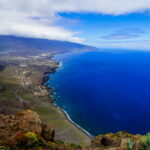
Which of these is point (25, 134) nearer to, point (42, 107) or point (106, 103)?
point (42, 107)

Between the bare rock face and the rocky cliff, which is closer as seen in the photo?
the rocky cliff

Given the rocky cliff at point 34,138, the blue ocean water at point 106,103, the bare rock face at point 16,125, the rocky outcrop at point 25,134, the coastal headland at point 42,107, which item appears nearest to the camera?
the rocky cliff at point 34,138

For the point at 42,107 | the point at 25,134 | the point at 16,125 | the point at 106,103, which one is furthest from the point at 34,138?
the point at 106,103

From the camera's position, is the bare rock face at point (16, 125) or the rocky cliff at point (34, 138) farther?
the bare rock face at point (16, 125)

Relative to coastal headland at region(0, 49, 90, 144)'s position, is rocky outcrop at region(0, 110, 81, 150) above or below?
above

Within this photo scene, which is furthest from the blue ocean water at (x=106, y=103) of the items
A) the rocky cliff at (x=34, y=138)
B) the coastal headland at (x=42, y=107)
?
the rocky cliff at (x=34, y=138)

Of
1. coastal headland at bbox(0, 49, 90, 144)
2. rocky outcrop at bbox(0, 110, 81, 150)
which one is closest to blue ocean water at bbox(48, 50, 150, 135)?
coastal headland at bbox(0, 49, 90, 144)

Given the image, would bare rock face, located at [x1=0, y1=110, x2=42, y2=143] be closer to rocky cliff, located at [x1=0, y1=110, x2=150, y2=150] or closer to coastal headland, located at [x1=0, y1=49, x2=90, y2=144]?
rocky cliff, located at [x1=0, y1=110, x2=150, y2=150]

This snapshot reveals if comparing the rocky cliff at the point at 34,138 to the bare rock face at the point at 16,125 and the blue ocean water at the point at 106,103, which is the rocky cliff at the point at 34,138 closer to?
the bare rock face at the point at 16,125

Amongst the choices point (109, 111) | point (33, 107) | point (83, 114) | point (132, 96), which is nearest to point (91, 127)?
point (83, 114)
